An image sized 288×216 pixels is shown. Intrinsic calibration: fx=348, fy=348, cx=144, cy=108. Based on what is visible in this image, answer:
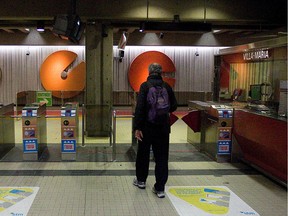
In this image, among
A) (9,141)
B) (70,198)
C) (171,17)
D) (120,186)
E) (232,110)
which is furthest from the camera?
(171,17)

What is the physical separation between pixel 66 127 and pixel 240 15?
4.83 m

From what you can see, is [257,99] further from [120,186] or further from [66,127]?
[66,127]

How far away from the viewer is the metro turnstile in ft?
20.5

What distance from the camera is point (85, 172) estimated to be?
5.24 meters

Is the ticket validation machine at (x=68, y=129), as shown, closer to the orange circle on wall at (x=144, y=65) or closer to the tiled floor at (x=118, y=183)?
the tiled floor at (x=118, y=183)

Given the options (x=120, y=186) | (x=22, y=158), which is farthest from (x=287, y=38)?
(x=22, y=158)

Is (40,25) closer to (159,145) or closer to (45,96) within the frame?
(45,96)

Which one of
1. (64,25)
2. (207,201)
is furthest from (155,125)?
(64,25)

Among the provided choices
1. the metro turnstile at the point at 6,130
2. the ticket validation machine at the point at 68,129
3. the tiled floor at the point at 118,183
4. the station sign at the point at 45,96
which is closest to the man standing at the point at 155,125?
the tiled floor at the point at 118,183

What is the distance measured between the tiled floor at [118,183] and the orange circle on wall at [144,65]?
21.3 ft

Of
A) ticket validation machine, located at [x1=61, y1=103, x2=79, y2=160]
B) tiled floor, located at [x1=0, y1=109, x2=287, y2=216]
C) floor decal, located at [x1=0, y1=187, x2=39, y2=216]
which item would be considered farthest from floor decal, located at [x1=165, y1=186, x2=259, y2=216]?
ticket validation machine, located at [x1=61, y1=103, x2=79, y2=160]

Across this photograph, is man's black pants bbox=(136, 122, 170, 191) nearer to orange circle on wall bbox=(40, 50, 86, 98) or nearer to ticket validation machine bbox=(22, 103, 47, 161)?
ticket validation machine bbox=(22, 103, 47, 161)

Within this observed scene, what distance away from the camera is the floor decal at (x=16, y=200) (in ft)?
12.3

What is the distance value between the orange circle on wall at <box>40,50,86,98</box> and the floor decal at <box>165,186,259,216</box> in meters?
8.79
